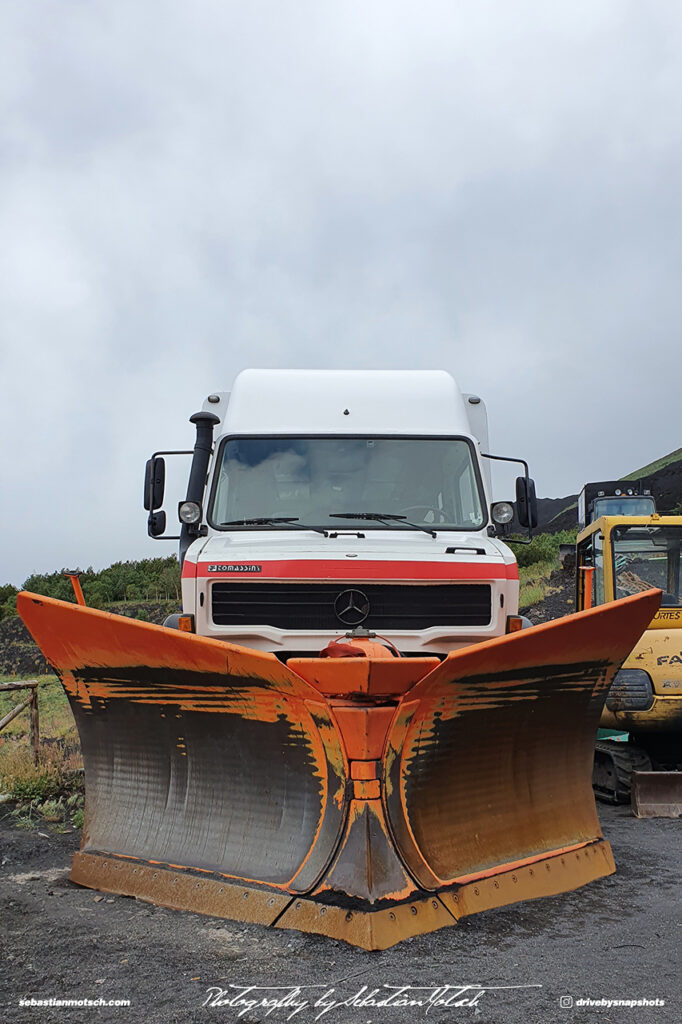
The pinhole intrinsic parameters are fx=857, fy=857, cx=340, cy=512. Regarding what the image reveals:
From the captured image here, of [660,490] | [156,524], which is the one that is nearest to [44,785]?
[156,524]

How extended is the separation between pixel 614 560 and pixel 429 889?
5059 millimetres

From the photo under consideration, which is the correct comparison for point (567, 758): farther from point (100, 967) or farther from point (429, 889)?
point (100, 967)

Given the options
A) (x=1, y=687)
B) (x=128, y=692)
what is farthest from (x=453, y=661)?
(x=1, y=687)

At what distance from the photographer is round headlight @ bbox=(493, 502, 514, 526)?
22.1ft

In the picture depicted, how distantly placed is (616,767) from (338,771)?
426cm

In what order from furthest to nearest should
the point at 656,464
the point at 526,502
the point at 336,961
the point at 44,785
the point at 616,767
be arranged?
the point at 656,464 → the point at 44,785 → the point at 616,767 → the point at 526,502 → the point at 336,961

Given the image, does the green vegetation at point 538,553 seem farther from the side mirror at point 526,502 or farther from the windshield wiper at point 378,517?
the windshield wiper at point 378,517

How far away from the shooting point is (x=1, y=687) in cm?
789

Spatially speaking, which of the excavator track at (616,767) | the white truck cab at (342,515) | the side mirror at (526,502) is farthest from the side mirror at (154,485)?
the excavator track at (616,767)

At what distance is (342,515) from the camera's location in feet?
20.6

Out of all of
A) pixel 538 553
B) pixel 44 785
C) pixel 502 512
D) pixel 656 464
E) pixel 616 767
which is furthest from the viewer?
pixel 656 464

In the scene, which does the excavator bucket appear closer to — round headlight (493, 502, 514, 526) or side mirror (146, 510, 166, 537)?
round headlight (493, 502, 514, 526)

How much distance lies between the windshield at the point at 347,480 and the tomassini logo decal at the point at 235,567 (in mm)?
836

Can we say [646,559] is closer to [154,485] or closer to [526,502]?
[526,502]
